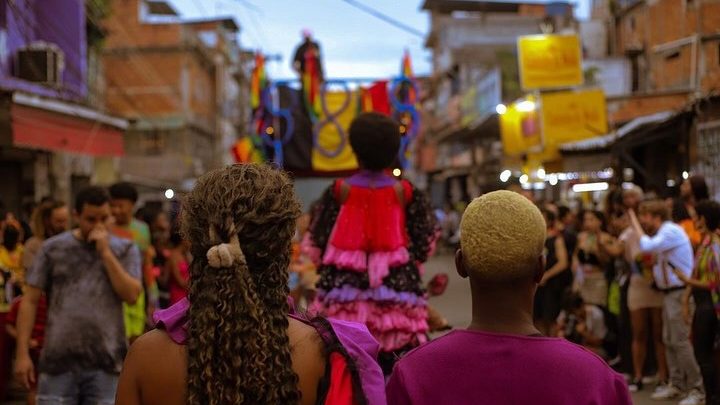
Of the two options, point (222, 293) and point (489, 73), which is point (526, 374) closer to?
point (222, 293)

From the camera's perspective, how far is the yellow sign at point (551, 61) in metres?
21.1

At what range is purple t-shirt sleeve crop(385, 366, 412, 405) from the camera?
2.59 metres

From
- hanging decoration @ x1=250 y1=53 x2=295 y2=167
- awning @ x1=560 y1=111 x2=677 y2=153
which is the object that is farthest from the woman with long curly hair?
awning @ x1=560 y1=111 x2=677 y2=153

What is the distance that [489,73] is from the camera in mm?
39500

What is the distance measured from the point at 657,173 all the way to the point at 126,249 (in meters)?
17.0

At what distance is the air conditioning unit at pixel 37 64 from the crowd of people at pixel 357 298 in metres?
7.41

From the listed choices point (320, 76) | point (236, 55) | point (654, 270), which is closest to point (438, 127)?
point (236, 55)

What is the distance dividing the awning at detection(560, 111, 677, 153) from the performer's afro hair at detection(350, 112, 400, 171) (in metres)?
10.1

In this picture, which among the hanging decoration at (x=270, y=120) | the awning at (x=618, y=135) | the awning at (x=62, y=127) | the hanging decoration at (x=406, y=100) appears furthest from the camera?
the awning at (x=618, y=135)

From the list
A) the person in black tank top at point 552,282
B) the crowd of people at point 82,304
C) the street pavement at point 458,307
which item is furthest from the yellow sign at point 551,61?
the crowd of people at point 82,304

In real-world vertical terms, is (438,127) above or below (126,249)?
above

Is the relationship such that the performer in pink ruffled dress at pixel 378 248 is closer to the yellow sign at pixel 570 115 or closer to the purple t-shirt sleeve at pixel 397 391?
the purple t-shirt sleeve at pixel 397 391

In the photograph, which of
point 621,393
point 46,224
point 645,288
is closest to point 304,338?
point 621,393

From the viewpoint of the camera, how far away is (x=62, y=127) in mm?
14836
